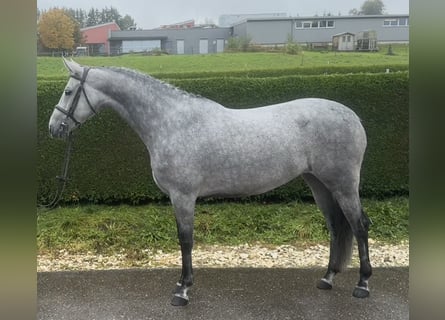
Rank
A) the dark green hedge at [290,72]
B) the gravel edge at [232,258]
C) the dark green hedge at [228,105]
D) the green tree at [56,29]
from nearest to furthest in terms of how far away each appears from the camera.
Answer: the gravel edge at [232,258], the green tree at [56,29], the dark green hedge at [228,105], the dark green hedge at [290,72]

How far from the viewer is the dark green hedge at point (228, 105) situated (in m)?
5.99

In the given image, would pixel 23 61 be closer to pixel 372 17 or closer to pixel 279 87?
pixel 279 87

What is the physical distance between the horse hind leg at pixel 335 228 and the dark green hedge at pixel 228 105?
2597 mm

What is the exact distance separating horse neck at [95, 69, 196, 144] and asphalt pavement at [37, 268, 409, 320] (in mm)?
1341

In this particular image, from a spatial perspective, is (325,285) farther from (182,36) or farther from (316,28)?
(182,36)

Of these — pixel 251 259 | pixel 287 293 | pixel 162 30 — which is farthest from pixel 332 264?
pixel 162 30

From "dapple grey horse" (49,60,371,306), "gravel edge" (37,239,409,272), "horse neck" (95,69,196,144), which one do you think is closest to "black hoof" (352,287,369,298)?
"dapple grey horse" (49,60,371,306)

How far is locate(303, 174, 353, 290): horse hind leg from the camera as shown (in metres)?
3.54

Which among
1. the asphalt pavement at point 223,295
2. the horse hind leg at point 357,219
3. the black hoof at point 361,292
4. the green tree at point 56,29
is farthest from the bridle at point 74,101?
the green tree at point 56,29

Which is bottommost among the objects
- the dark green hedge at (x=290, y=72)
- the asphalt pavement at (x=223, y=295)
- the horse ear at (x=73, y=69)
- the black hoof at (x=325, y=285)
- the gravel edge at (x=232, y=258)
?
the gravel edge at (x=232, y=258)

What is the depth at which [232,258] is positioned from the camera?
16.0 ft

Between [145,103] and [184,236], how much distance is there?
1.04m

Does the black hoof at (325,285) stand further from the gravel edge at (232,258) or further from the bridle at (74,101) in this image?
the bridle at (74,101)

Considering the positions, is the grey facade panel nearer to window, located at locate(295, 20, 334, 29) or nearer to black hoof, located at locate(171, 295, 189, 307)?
window, located at locate(295, 20, 334, 29)
